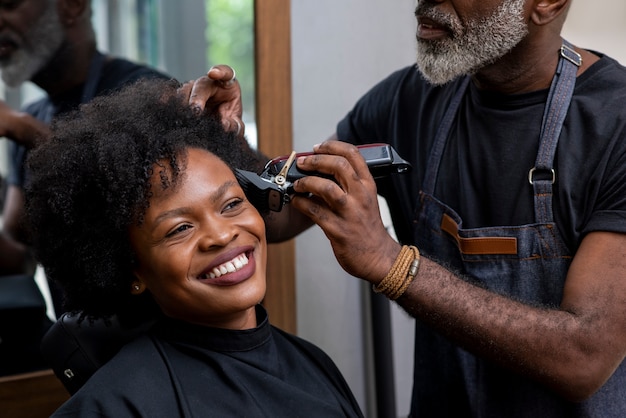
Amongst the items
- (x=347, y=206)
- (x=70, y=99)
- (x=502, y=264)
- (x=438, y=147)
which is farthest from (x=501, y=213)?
(x=70, y=99)

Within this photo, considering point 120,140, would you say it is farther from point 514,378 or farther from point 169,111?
point 514,378

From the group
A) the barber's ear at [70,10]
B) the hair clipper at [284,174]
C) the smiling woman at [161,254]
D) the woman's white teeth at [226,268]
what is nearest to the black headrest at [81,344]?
the smiling woman at [161,254]

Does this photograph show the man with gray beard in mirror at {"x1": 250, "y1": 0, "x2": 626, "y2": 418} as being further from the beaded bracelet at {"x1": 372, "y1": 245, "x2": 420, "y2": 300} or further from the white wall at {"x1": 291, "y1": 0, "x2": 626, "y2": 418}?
the white wall at {"x1": 291, "y1": 0, "x2": 626, "y2": 418}

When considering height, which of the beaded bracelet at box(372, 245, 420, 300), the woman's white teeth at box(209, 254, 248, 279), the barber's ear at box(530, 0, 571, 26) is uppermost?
the barber's ear at box(530, 0, 571, 26)

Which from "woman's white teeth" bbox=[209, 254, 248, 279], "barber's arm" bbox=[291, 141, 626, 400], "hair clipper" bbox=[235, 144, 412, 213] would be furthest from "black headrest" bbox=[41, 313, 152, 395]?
"barber's arm" bbox=[291, 141, 626, 400]

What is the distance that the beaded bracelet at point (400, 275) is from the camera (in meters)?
1.38

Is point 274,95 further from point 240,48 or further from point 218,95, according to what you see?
point 218,95

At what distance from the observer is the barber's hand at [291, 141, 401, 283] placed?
1308 millimetres

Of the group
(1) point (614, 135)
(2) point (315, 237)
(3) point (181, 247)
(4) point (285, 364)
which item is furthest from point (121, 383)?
(2) point (315, 237)

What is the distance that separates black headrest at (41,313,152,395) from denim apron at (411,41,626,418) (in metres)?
0.63

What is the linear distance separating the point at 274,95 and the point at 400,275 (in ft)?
3.38

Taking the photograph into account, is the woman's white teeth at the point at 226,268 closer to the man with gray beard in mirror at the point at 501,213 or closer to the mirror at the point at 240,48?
the man with gray beard in mirror at the point at 501,213

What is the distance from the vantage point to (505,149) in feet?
5.33

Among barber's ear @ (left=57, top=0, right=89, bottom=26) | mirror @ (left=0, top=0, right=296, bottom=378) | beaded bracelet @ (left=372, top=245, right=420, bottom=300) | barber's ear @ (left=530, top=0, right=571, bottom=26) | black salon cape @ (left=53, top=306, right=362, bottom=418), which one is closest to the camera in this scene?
black salon cape @ (left=53, top=306, right=362, bottom=418)
